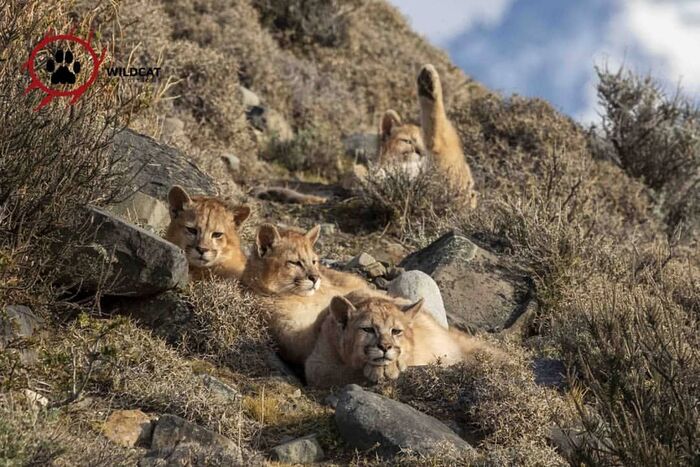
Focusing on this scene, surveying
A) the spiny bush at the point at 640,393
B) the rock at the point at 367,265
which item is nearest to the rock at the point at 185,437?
the spiny bush at the point at 640,393

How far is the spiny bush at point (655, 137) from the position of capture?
18.9 metres

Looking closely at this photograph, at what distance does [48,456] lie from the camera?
18.2 feet

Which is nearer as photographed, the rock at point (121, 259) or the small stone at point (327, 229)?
the rock at point (121, 259)

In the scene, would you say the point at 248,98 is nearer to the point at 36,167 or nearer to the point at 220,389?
the point at 36,167

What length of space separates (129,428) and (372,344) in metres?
2.02

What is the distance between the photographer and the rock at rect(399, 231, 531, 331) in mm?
10805

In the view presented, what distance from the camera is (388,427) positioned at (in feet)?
22.1

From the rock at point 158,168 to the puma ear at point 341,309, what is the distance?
2.78 m

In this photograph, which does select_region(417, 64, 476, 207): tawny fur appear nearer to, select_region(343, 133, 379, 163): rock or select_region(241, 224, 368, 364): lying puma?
select_region(343, 133, 379, 163): rock

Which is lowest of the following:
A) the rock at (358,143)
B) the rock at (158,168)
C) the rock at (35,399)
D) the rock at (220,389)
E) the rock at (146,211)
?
the rock at (35,399)

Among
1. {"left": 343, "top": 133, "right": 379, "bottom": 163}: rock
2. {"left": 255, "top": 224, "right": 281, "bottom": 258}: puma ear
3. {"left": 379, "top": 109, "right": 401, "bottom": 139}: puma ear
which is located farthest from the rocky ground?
{"left": 343, "top": 133, "right": 379, "bottom": 163}: rock

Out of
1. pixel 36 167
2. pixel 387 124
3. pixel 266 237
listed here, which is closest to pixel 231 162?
pixel 387 124

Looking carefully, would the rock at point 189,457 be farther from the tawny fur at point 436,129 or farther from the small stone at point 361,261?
the tawny fur at point 436,129

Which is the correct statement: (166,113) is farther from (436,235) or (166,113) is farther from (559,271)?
(559,271)
